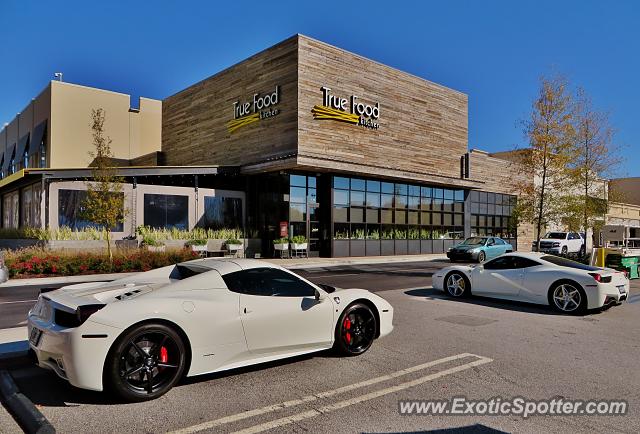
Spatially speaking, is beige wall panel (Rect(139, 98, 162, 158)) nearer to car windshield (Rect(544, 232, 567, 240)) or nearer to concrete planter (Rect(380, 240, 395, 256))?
concrete planter (Rect(380, 240, 395, 256))

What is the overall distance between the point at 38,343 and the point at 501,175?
38011mm

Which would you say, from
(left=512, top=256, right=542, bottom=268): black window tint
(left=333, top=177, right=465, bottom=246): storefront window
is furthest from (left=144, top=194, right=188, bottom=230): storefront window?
(left=512, top=256, right=542, bottom=268): black window tint

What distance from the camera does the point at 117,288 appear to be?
5.33 meters

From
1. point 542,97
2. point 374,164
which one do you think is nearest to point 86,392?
point 542,97

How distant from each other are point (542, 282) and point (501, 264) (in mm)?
1097

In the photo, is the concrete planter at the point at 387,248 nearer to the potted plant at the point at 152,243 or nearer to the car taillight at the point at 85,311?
the potted plant at the point at 152,243

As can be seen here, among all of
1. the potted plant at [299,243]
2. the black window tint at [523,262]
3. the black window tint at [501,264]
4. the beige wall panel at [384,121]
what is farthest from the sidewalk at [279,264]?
the black window tint at [523,262]

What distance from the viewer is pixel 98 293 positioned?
5023 mm

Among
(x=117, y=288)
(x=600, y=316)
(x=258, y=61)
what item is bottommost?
(x=600, y=316)

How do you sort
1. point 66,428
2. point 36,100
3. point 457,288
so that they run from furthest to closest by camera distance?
point 36,100 → point 457,288 → point 66,428

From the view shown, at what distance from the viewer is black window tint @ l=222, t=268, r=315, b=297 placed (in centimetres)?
542

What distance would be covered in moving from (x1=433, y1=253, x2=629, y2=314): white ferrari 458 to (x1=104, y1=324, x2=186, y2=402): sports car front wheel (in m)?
8.24

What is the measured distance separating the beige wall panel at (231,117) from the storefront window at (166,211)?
476cm

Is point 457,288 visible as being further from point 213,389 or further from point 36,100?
point 36,100
